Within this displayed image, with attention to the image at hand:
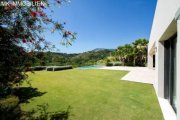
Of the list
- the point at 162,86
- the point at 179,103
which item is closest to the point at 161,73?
the point at 162,86

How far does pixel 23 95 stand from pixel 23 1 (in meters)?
6.75

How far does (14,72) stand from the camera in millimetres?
2918

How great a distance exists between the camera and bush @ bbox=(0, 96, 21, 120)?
15.1 ft

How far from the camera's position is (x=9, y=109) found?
4.93 m

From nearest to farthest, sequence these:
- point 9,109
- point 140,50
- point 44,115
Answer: point 9,109
point 44,115
point 140,50

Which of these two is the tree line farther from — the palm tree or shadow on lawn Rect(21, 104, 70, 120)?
shadow on lawn Rect(21, 104, 70, 120)

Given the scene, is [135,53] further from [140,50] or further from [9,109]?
[9,109]

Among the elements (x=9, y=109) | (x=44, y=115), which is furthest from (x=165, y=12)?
(x=9, y=109)

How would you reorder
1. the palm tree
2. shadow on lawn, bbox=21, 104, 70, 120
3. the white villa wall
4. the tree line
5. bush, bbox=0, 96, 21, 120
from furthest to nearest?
the tree line, the palm tree, shadow on lawn, bbox=21, 104, 70, 120, bush, bbox=0, 96, 21, 120, the white villa wall

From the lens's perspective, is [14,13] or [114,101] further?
[114,101]

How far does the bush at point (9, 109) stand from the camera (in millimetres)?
4608

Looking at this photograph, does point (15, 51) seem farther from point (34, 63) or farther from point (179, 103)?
point (179, 103)

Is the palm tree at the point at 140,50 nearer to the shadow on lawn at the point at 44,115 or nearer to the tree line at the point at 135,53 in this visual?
the tree line at the point at 135,53

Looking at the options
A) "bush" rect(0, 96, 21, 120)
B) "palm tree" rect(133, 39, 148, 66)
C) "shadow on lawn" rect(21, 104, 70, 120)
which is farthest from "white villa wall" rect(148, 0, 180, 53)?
"palm tree" rect(133, 39, 148, 66)
